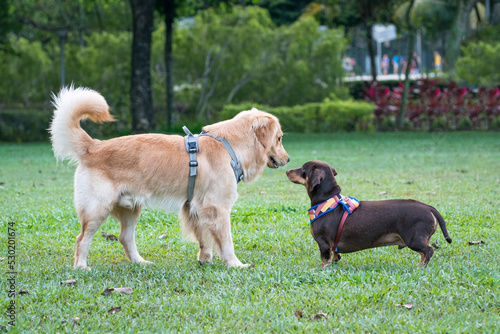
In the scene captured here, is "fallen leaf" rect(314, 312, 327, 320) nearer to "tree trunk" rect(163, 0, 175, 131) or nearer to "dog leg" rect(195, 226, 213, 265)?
"dog leg" rect(195, 226, 213, 265)

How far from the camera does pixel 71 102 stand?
488 cm

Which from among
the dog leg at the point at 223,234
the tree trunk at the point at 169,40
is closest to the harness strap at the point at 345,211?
the dog leg at the point at 223,234

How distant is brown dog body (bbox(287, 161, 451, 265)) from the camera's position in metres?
4.54

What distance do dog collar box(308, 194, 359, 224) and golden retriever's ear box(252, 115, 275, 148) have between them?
81cm

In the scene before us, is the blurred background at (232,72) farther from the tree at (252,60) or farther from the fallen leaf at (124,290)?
the fallen leaf at (124,290)

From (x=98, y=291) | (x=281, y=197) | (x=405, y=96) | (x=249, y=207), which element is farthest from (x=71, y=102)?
(x=405, y=96)

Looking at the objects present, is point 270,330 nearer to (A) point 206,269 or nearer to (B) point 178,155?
(A) point 206,269

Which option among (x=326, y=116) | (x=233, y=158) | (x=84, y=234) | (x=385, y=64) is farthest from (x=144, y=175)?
(x=385, y=64)

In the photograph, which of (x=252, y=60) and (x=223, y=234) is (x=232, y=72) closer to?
(x=252, y=60)

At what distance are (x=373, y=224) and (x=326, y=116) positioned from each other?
2067cm

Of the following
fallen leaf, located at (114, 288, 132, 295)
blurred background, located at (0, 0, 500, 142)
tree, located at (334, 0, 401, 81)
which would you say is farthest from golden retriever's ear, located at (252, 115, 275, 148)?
tree, located at (334, 0, 401, 81)

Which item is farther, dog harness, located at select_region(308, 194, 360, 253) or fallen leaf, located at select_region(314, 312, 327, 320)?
dog harness, located at select_region(308, 194, 360, 253)

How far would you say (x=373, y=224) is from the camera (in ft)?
15.4

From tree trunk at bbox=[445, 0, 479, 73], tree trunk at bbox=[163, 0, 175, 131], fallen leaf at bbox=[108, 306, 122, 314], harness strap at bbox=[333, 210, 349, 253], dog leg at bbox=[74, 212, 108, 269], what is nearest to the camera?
fallen leaf at bbox=[108, 306, 122, 314]
